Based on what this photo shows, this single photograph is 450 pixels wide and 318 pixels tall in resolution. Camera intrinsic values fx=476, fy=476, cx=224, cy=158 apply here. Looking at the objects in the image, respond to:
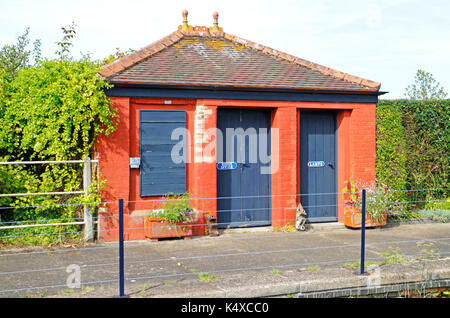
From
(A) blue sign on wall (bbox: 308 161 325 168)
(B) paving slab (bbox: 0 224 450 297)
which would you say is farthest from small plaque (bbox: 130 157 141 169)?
(A) blue sign on wall (bbox: 308 161 325 168)

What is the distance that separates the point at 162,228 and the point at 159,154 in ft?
5.01

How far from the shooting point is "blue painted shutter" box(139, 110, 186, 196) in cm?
967

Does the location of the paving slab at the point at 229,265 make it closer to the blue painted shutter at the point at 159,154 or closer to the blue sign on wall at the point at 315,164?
the blue painted shutter at the point at 159,154

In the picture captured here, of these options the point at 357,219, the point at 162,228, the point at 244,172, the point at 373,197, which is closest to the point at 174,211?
the point at 162,228

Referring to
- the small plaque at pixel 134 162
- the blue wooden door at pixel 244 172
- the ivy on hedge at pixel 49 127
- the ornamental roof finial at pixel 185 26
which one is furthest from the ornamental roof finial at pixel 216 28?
the small plaque at pixel 134 162

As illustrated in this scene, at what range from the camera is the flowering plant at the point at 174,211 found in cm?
935

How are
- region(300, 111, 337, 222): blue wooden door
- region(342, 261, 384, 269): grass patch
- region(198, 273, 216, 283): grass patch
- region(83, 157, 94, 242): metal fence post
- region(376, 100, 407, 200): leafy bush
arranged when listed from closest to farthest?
region(198, 273, 216, 283): grass patch
region(342, 261, 384, 269): grass patch
region(83, 157, 94, 242): metal fence post
region(300, 111, 337, 222): blue wooden door
region(376, 100, 407, 200): leafy bush

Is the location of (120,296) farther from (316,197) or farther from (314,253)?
(316,197)

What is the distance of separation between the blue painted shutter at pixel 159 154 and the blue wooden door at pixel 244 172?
3.12 ft

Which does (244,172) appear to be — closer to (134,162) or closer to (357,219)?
(134,162)

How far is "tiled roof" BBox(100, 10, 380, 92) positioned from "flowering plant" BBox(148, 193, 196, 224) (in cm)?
238

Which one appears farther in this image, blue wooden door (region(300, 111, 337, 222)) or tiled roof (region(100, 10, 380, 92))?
blue wooden door (region(300, 111, 337, 222))

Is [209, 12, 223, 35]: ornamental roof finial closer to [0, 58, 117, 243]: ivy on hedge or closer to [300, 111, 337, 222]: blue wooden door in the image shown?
[300, 111, 337, 222]: blue wooden door
